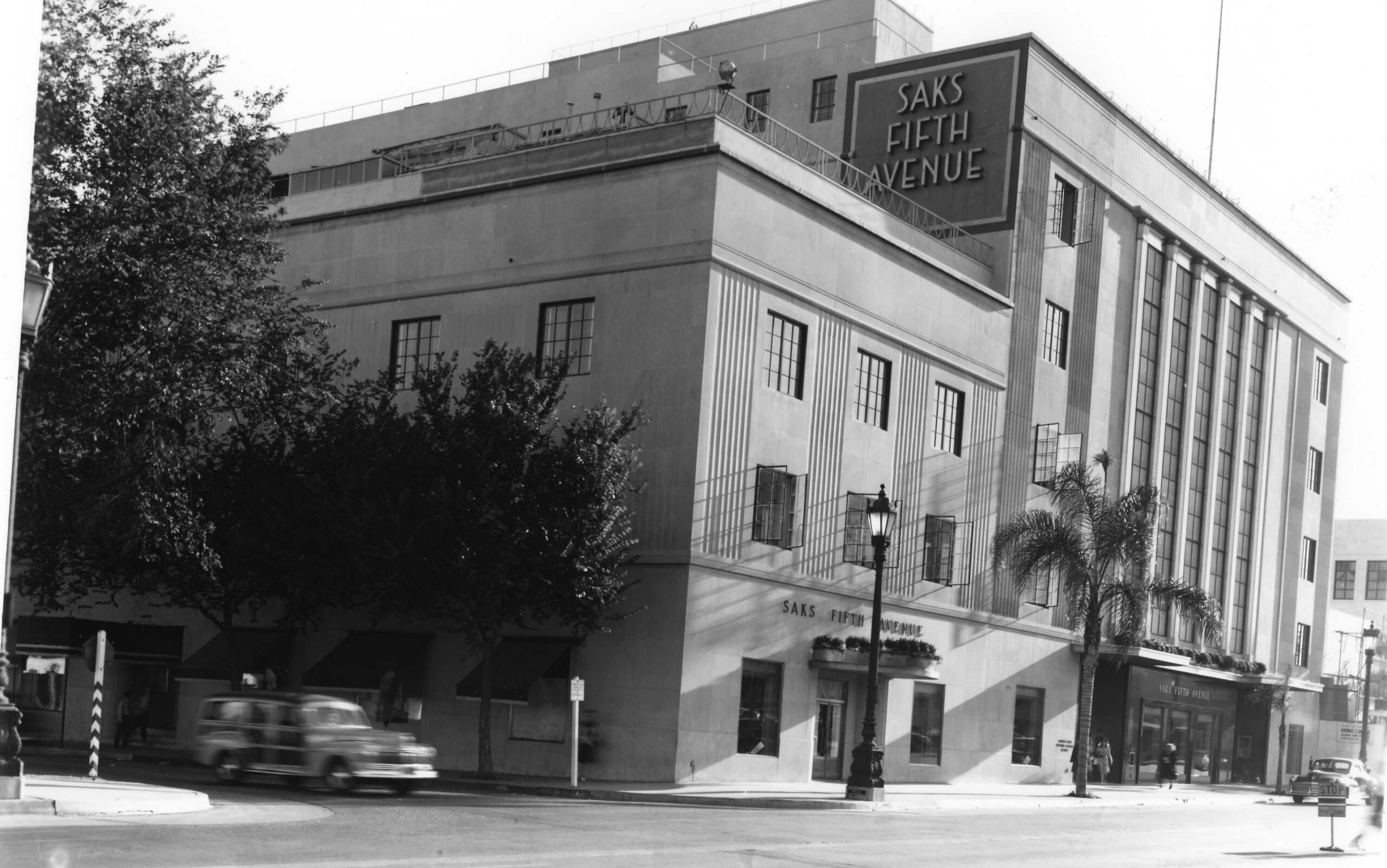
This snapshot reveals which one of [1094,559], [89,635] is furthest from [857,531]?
[89,635]

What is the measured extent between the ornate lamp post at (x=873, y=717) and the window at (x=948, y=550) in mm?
7991

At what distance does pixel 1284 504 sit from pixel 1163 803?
23397 millimetres

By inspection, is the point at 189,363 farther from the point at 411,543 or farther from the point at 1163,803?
the point at 1163,803

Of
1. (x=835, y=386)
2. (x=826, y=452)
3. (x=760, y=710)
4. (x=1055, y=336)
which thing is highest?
(x=1055, y=336)

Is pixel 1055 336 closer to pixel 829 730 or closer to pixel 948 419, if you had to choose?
pixel 948 419

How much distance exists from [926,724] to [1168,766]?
6.00 m

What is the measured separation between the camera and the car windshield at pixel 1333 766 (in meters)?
8.98

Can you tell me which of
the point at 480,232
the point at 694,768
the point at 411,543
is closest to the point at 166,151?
the point at 411,543

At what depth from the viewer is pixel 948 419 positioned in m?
40.5

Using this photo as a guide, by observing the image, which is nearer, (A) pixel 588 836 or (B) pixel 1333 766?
(B) pixel 1333 766

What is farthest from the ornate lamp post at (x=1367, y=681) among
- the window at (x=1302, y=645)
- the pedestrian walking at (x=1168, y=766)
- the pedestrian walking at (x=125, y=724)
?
the pedestrian walking at (x=125, y=724)

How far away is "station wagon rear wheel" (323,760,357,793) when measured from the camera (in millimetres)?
24094

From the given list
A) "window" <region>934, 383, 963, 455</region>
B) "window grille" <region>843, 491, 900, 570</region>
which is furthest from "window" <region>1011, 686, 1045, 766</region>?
"window grille" <region>843, 491, 900, 570</region>

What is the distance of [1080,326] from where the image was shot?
4597 centimetres
